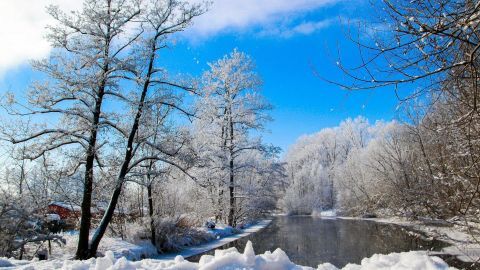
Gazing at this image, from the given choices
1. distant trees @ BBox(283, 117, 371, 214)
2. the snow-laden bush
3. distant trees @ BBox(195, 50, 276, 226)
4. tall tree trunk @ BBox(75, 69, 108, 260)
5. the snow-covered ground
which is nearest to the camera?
the snow-covered ground

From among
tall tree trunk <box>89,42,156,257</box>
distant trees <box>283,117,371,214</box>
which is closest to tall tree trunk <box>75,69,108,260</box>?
tall tree trunk <box>89,42,156,257</box>

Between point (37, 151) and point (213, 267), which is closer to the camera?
point (213, 267)

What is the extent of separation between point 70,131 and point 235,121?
1294cm

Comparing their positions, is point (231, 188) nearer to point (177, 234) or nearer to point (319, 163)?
point (177, 234)

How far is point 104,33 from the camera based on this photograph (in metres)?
12.0

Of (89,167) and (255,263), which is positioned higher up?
(89,167)

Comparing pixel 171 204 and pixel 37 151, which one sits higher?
pixel 37 151

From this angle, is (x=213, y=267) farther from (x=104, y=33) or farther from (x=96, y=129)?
(x=104, y=33)

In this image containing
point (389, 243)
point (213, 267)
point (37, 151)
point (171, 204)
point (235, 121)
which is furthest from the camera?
point (235, 121)

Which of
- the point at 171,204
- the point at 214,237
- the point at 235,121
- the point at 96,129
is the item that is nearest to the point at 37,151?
the point at 96,129

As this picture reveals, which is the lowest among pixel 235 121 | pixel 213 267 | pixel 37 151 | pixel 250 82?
pixel 213 267

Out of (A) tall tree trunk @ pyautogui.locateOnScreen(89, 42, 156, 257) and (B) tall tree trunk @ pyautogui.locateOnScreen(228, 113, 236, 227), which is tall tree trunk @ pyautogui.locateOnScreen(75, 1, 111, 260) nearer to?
(A) tall tree trunk @ pyautogui.locateOnScreen(89, 42, 156, 257)

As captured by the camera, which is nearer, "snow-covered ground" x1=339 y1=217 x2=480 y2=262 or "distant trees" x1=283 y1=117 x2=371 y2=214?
"snow-covered ground" x1=339 y1=217 x2=480 y2=262

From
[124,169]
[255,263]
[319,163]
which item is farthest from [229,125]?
[319,163]
